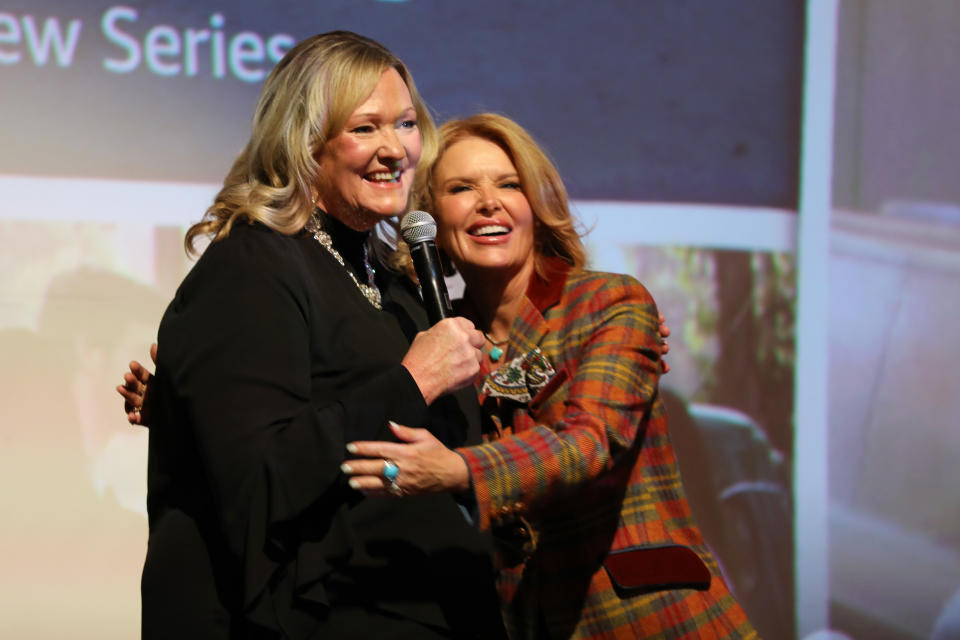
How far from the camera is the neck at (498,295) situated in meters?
1.95

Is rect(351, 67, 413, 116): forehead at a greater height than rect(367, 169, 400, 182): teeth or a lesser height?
greater

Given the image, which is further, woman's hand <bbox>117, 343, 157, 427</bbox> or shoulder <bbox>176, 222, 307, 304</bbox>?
woman's hand <bbox>117, 343, 157, 427</bbox>

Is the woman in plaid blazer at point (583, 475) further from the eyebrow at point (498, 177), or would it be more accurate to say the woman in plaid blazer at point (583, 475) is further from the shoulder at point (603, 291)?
the eyebrow at point (498, 177)

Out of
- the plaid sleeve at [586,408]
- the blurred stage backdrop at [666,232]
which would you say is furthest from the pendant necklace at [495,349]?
the blurred stage backdrop at [666,232]

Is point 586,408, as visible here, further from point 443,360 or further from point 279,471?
point 279,471

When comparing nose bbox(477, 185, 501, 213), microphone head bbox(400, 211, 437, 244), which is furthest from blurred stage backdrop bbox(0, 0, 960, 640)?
microphone head bbox(400, 211, 437, 244)

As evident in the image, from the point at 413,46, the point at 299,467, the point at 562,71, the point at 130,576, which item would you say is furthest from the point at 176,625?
the point at 562,71

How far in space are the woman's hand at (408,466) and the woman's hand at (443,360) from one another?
0.09 metres

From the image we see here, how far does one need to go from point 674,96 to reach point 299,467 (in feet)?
7.37

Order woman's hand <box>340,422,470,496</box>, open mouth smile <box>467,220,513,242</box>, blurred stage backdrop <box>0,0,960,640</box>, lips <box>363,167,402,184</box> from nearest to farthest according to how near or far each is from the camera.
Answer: woman's hand <box>340,422,470,496</box> → lips <box>363,167,402,184</box> → open mouth smile <box>467,220,513,242</box> → blurred stage backdrop <box>0,0,960,640</box>

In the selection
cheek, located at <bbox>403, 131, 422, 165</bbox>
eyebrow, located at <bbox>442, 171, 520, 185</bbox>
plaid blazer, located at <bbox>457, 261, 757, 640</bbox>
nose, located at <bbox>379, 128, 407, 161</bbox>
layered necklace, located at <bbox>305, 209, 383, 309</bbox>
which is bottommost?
plaid blazer, located at <bbox>457, 261, 757, 640</bbox>

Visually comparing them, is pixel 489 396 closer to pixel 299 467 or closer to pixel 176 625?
pixel 299 467

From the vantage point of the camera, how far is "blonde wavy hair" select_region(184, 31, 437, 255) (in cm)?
155

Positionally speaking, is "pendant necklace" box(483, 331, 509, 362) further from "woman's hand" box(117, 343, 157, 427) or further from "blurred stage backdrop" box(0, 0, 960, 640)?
"blurred stage backdrop" box(0, 0, 960, 640)
